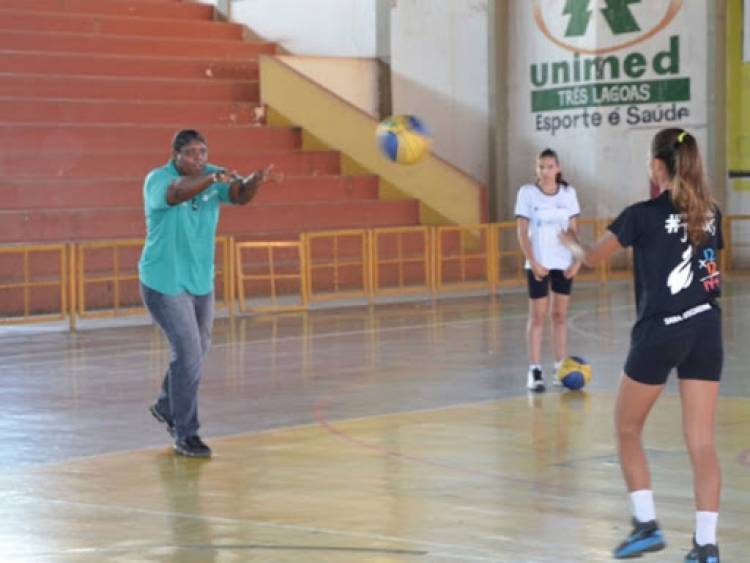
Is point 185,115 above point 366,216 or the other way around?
above

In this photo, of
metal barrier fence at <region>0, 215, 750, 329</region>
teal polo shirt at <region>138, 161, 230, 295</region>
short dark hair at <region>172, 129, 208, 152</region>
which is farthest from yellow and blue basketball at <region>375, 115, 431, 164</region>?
teal polo shirt at <region>138, 161, 230, 295</region>

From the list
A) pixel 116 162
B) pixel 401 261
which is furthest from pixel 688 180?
pixel 116 162

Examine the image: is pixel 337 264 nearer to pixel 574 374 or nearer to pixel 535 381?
pixel 535 381

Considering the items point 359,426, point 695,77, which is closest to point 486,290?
point 695,77

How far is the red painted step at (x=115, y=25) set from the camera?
33.5 m

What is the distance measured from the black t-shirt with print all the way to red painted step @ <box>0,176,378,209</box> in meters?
18.2

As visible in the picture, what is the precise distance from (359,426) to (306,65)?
21.3 meters

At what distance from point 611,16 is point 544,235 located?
16999 mm

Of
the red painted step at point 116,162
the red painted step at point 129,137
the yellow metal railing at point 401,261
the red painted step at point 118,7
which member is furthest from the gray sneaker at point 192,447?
the red painted step at point 118,7

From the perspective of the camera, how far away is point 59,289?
25062 millimetres

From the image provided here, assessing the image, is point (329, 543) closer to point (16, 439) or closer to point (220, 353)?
point (16, 439)

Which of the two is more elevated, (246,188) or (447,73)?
(447,73)

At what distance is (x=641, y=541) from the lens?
8281 millimetres

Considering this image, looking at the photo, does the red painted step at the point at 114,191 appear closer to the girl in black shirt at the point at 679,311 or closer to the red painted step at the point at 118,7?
the red painted step at the point at 118,7
